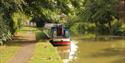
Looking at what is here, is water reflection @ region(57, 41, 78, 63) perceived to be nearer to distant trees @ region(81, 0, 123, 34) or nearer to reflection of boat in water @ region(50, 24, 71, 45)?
reflection of boat in water @ region(50, 24, 71, 45)

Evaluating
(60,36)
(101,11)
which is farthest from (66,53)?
(101,11)

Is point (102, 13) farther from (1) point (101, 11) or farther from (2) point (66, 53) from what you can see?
(2) point (66, 53)

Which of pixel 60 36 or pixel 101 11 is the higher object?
pixel 101 11

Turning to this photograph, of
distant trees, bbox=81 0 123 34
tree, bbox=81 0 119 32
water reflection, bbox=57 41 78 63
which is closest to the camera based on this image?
water reflection, bbox=57 41 78 63

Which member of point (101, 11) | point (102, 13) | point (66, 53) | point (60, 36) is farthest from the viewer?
point (101, 11)

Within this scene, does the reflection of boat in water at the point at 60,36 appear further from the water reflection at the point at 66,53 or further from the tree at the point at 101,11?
the tree at the point at 101,11

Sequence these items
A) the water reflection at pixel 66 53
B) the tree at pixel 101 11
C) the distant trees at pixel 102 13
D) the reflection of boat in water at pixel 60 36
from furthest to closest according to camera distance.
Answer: the distant trees at pixel 102 13, the tree at pixel 101 11, the reflection of boat in water at pixel 60 36, the water reflection at pixel 66 53

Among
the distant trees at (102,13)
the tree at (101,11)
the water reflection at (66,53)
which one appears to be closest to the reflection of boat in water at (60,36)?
the water reflection at (66,53)

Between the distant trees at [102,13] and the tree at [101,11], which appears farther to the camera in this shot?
the distant trees at [102,13]

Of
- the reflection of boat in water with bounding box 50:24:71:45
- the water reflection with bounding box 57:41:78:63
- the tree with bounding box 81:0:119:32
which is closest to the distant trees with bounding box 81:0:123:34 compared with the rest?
the tree with bounding box 81:0:119:32

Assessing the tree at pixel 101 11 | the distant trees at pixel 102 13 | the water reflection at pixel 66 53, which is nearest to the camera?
the water reflection at pixel 66 53

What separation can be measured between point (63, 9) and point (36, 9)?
3.22 metres

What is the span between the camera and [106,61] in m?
26.0

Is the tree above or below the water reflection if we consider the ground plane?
above
